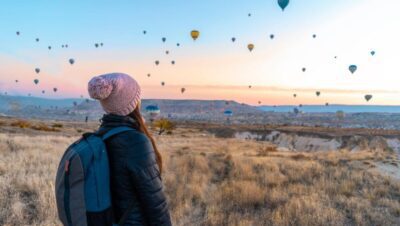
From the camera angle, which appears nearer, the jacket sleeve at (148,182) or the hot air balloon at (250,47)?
the jacket sleeve at (148,182)

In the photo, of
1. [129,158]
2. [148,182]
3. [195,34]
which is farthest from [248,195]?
[195,34]

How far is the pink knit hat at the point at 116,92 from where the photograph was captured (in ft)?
9.00

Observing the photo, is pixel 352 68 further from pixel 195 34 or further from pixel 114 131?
pixel 114 131

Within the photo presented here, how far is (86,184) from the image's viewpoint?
8.43 ft

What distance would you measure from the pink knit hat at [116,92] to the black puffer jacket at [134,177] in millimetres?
79

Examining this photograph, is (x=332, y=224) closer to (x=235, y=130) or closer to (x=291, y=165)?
(x=291, y=165)

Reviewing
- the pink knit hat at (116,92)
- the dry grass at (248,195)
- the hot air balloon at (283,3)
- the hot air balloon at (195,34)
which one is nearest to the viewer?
the pink knit hat at (116,92)

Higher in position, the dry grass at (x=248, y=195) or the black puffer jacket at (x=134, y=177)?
the black puffer jacket at (x=134, y=177)

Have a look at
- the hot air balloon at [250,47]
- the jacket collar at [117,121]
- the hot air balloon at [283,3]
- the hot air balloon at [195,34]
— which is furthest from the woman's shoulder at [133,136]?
the hot air balloon at [250,47]

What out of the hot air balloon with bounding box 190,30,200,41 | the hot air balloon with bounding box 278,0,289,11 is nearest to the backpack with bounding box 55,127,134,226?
the hot air balloon with bounding box 278,0,289,11

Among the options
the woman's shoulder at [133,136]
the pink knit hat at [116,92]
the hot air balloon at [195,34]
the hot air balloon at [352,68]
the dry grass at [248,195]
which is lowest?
the dry grass at [248,195]

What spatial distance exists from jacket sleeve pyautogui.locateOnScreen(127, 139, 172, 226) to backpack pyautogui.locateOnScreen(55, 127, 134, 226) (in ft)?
0.61

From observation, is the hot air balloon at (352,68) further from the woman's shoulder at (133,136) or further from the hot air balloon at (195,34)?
the woman's shoulder at (133,136)

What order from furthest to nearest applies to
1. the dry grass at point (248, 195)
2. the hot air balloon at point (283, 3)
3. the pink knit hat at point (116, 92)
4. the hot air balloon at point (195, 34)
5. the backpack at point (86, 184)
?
the hot air balloon at point (195, 34) < the hot air balloon at point (283, 3) < the dry grass at point (248, 195) < the pink knit hat at point (116, 92) < the backpack at point (86, 184)
